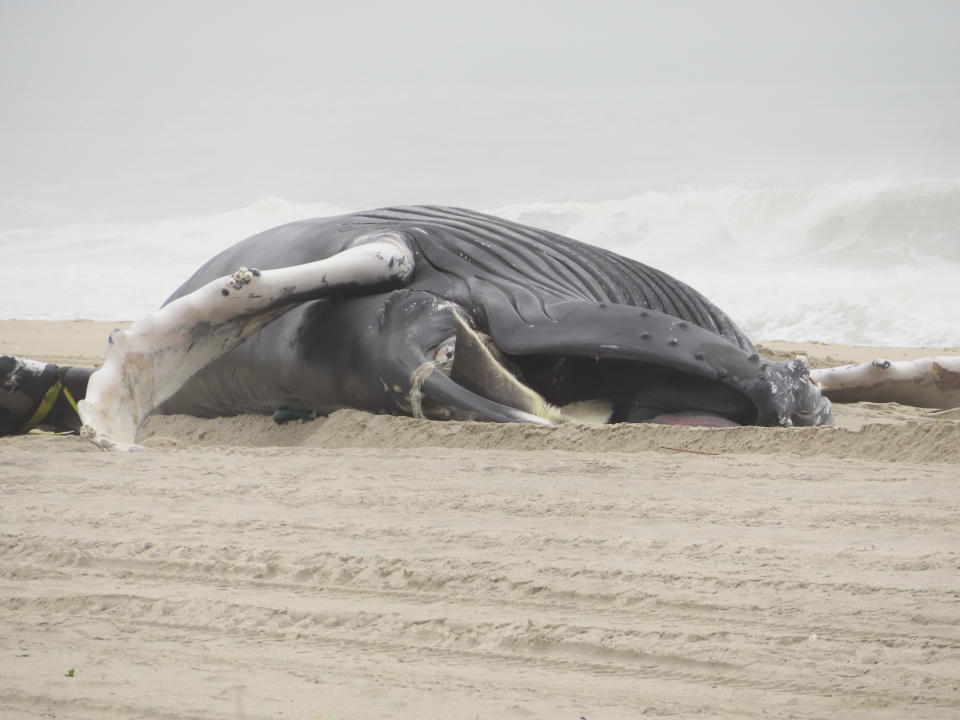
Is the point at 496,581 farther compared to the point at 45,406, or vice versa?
the point at 45,406

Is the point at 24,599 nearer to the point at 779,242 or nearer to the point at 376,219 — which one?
the point at 376,219

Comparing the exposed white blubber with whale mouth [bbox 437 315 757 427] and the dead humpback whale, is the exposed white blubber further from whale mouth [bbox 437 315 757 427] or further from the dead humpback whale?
whale mouth [bbox 437 315 757 427]

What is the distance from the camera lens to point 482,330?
5.48 m

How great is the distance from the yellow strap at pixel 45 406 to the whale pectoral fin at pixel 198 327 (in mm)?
647

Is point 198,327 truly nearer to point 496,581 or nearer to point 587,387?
point 587,387

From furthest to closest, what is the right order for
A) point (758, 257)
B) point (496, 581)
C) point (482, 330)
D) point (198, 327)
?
point (758, 257) < point (482, 330) < point (198, 327) < point (496, 581)

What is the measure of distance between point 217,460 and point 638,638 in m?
2.32

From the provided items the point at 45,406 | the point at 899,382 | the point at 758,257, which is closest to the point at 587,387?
the point at 899,382

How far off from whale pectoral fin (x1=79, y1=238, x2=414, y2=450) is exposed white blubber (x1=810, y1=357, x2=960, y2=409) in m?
2.42

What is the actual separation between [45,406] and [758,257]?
19496mm

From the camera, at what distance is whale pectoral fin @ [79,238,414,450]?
194 inches

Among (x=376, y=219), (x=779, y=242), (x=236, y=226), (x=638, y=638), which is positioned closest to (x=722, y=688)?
(x=638, y=638)

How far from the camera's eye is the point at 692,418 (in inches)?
200

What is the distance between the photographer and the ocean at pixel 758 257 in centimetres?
1530
